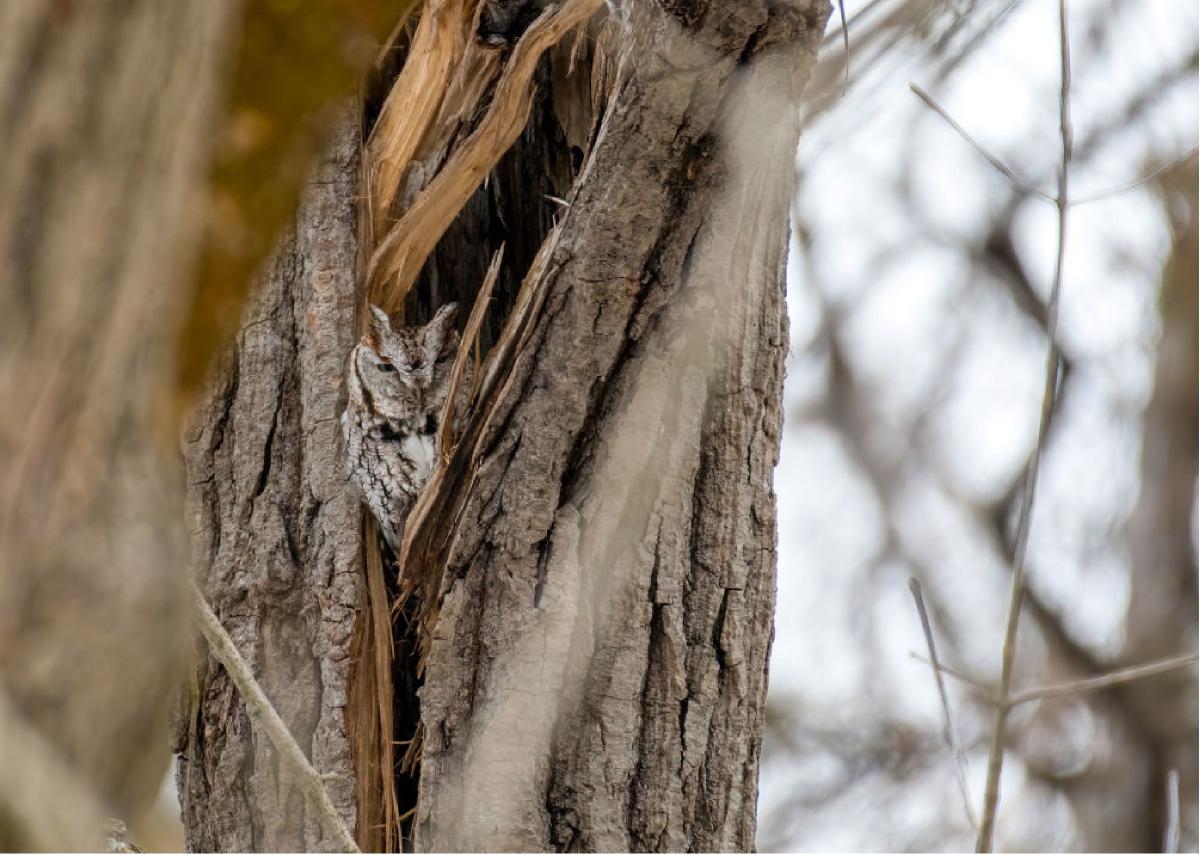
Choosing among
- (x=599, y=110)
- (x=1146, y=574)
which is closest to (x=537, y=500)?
(x=599, y=110)

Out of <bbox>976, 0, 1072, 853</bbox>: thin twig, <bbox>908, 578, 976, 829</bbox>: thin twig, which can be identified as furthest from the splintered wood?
<bbox>976, 0, 1072, 853</bbox>: thin twig

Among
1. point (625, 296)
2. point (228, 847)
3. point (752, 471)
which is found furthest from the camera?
point (228, 847)

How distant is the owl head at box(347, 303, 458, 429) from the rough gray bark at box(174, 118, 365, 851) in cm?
11

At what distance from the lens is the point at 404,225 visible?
249 centimetres

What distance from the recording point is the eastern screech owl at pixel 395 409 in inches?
96.0


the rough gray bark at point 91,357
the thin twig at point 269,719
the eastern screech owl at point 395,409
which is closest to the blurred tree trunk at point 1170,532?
the eastern screech owl at point 395,409

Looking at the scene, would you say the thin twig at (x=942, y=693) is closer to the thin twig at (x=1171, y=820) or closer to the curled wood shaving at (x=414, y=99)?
the curled wood shaving at (x=414, y=99)

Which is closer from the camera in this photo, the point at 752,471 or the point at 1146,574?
the point at 752,471

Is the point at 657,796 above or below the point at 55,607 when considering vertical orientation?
below

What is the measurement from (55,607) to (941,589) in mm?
4750

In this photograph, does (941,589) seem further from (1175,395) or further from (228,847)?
(228,847)

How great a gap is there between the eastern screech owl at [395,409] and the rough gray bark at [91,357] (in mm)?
1552

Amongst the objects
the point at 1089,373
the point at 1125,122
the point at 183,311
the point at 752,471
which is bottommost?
the point at 183,311

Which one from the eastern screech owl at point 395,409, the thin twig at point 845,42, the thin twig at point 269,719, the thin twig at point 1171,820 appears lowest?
the thin twig at point 1171,820
